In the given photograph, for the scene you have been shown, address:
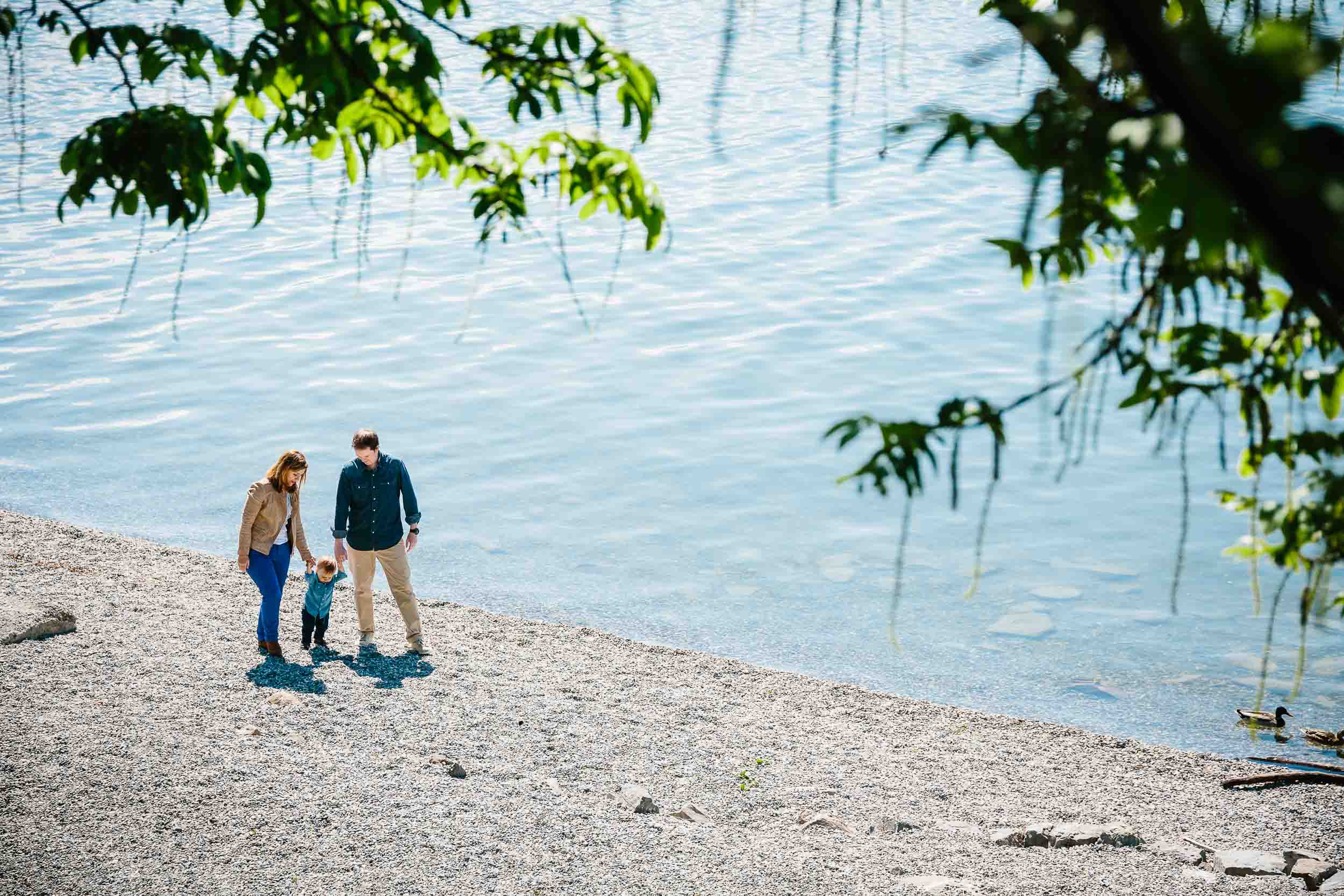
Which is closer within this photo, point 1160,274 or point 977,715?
point 1160,274

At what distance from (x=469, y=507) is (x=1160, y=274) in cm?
1451

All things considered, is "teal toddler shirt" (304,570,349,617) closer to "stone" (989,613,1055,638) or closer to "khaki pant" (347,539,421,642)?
"khaki pant" (347,539,421,642)

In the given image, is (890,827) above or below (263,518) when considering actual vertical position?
below

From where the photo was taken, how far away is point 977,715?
35.7 feet

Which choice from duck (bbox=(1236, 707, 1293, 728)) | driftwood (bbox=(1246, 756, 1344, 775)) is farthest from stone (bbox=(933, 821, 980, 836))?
duck (bbox=(1236, 707, 1293, 728))

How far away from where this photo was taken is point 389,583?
10984mm

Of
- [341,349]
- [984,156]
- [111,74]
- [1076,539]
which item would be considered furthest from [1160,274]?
[111,74]

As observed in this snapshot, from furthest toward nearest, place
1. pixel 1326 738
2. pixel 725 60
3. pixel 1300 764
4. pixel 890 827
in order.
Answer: pixel 1326 738
pixel 1300 764
pixel 890 827
pixel 725 60

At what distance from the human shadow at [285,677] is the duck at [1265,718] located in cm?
820

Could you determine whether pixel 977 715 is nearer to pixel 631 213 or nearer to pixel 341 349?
pixel 631 213

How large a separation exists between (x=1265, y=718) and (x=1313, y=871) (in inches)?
157

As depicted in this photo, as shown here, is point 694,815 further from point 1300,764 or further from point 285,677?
point 1300,764

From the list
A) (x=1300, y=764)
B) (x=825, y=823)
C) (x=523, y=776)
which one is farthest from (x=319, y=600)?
(x=1300, y=764)

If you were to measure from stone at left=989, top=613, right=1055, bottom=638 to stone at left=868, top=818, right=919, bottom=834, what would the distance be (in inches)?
211
